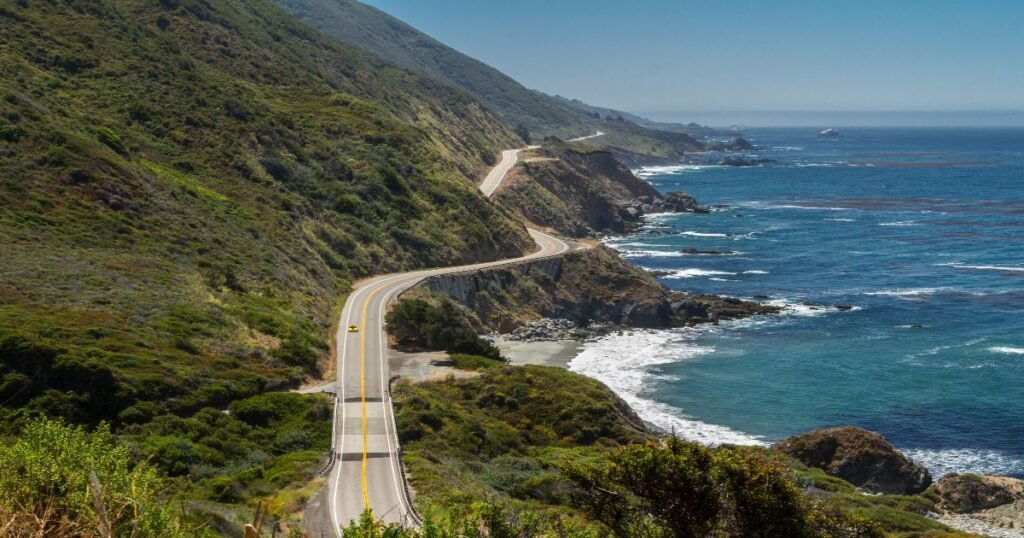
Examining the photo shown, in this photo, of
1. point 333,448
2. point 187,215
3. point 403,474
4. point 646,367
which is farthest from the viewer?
point 646,367

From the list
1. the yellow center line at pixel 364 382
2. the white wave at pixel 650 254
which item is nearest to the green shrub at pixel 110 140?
the yellow center line at pixel 364 382

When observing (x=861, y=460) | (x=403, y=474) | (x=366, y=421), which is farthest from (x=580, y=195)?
(x=403, y=474)

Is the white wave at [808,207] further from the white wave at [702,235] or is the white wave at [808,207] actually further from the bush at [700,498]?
the bush at [700,498]

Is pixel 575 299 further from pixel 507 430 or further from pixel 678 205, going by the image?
pixel 678 205

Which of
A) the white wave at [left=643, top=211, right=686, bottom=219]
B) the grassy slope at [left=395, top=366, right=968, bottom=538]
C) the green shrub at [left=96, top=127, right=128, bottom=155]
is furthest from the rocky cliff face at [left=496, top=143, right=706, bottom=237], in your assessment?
the grassy slope at [left=395, top=366, right=968, bottom=538]

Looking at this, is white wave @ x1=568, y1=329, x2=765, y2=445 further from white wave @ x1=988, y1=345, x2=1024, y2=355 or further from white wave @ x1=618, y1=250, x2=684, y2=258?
white wave @ x1=618, y1=250, x2=684, y2=258
